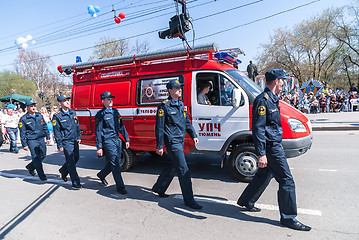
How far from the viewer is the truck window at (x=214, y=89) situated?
4.70m

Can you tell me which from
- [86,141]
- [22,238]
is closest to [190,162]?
[86,141]

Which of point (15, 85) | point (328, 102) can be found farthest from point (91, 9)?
point (15, 85)

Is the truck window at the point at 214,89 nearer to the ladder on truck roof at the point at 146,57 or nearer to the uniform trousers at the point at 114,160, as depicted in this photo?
the ladder on truck roof at the point at 146,57

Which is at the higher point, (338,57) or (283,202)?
(338,57)

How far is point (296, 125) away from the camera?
4273mm

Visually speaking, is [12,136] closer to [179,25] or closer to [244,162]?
[179,25]

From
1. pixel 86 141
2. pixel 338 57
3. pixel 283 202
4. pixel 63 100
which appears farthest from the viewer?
pixel 338 57

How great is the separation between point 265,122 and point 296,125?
1.70 metres

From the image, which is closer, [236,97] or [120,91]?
[236,97]

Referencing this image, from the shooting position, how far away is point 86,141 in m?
6.24

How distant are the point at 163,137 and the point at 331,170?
147 inches

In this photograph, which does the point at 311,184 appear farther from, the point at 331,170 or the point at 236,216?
the point at 236,216

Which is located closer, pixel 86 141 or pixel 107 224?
pixel 107 224

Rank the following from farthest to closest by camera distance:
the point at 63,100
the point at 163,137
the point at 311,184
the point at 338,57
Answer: the point at 338,57, the point at 63,100, the point at 311,184, the point at 163,137
